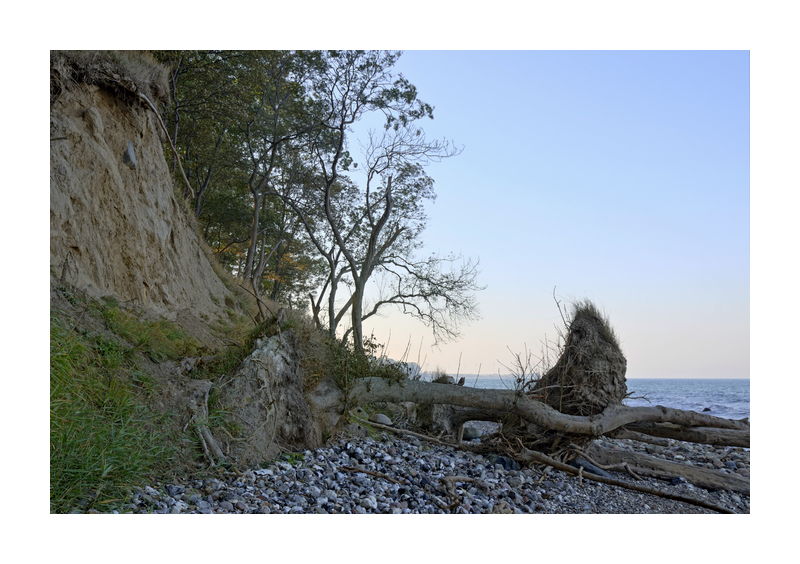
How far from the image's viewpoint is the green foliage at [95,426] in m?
3.74

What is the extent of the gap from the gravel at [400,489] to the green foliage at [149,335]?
1538 mm

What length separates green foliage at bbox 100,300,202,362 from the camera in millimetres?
5457

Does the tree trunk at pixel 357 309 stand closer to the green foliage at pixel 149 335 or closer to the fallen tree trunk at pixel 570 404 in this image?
the fallen tree trunk at pixel 570 404

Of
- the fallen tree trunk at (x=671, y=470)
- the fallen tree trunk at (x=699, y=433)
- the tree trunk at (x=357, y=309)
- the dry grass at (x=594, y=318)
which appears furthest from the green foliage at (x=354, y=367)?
the tree trunk at (x=357, y=309)

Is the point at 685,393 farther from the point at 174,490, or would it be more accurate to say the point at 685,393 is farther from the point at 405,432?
the point at 174,490

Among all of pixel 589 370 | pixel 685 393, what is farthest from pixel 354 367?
pixel 685 393

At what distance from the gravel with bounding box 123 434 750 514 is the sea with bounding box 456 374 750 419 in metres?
0.86

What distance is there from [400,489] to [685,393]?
11.0ft

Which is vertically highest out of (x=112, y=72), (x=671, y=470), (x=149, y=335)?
(x=112, y=72)

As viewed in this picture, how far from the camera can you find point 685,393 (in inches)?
247

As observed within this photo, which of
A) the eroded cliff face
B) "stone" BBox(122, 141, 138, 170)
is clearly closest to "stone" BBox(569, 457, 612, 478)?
the eroded cliff face
